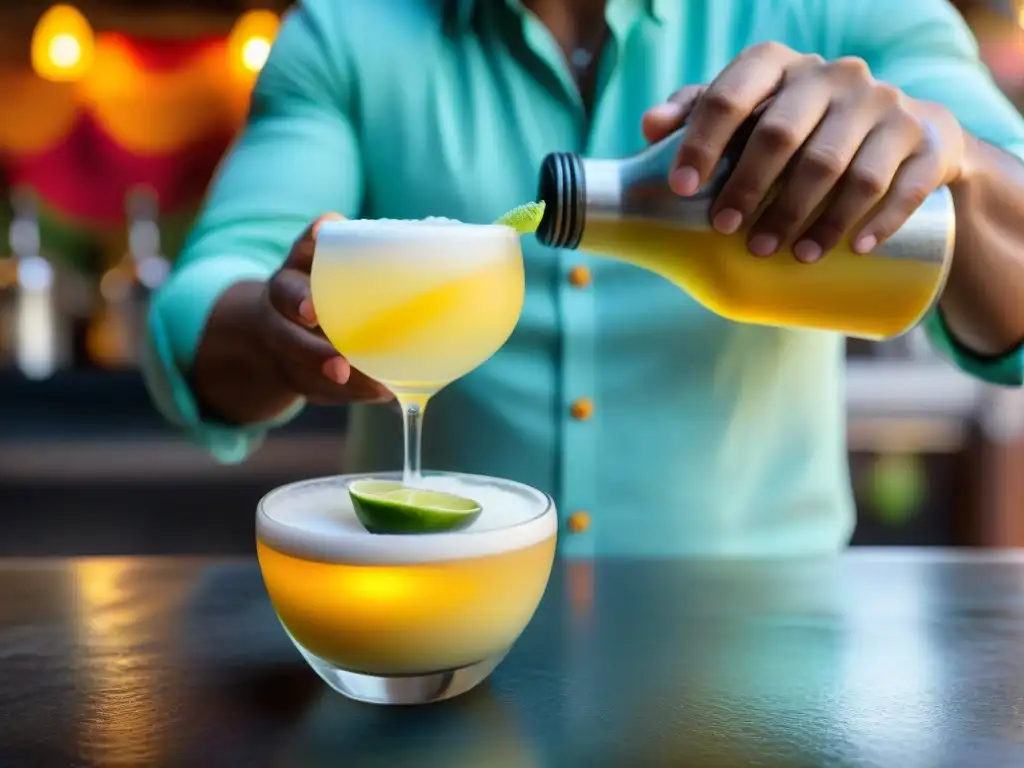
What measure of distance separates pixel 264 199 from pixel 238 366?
231 millimetres

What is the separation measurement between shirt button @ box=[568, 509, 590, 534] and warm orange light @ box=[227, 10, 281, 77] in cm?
196

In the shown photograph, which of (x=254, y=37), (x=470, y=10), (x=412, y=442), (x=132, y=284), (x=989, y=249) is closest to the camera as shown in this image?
(x=412, y=442)

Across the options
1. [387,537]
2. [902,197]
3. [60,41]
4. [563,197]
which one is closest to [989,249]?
[902,197]

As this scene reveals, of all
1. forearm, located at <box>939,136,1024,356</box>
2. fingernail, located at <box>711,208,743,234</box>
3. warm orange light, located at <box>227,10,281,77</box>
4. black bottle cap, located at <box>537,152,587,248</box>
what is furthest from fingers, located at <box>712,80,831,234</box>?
warm orange light, located at <box>227,10,281,77</box>

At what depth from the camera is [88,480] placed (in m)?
2.66

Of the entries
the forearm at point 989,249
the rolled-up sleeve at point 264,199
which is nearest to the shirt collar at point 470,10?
the rolled-up sleeve at point 264,199

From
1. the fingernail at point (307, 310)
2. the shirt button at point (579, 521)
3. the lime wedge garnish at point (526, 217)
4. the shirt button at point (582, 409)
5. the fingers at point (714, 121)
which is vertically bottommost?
the shirt button at point (579, 521)

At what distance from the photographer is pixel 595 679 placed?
0.70 metres

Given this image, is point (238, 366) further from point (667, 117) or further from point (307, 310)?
point (667, 117)

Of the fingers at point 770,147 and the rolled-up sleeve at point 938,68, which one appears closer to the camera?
the fingers at point 770,147

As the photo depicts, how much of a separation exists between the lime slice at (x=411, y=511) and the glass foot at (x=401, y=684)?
0.10m

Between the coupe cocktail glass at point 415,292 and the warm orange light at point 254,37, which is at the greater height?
the warm orange light at point 254,37

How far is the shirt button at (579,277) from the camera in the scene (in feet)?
Result: 3.82

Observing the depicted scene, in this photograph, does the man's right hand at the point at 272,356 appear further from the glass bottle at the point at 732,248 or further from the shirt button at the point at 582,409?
the shirt button at the point at 582,409
